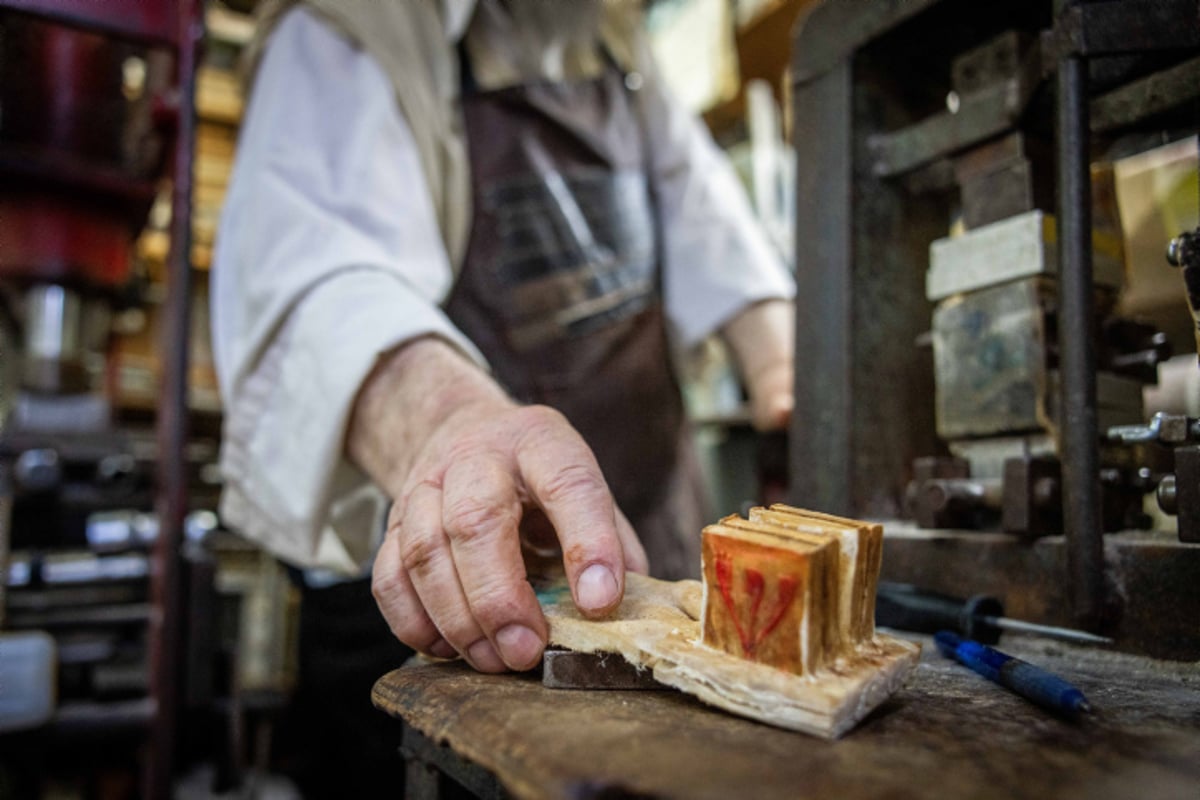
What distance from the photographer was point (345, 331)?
0.86m

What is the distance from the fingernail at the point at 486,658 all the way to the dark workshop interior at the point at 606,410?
0.02 metres

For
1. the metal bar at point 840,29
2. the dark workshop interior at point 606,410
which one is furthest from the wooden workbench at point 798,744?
the metal bar at point 840,29

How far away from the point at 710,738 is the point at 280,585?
2617 mm

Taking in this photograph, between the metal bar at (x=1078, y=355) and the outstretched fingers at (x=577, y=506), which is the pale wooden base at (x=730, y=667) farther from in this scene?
the metal bar at (x=1078, y=355)

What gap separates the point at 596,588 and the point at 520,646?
66mm

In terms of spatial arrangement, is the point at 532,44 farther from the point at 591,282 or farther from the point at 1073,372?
the point at 1073,372

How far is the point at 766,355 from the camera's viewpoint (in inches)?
60.4

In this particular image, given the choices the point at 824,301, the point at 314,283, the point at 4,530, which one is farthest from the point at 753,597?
the point at 4,530

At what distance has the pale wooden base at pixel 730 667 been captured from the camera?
1.45 feet

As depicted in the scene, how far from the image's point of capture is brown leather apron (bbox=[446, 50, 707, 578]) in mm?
1309

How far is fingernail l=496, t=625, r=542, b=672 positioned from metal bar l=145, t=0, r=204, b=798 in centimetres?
102

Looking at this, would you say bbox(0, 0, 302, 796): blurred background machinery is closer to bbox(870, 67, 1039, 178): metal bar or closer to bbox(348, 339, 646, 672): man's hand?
bbox(348, 339, 646, 672): man's hand

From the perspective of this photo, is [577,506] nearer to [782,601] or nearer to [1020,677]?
[782,601]

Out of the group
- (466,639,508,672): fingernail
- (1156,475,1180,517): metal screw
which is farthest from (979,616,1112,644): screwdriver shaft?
(466,639,508,672): fingernail
